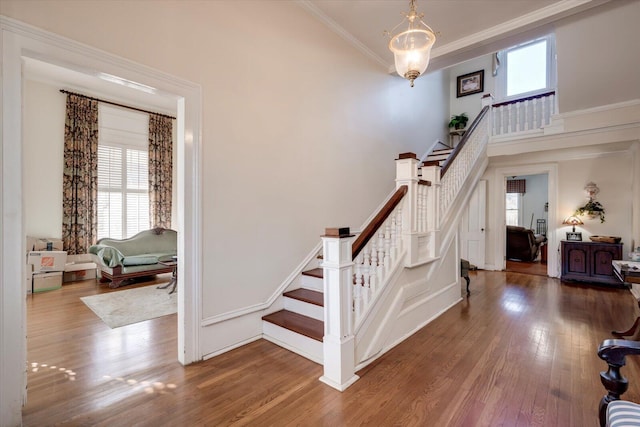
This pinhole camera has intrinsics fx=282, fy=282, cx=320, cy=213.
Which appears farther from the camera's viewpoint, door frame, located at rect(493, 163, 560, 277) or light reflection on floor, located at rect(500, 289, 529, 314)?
door frame, located at rect(493, 163, 560, 277)

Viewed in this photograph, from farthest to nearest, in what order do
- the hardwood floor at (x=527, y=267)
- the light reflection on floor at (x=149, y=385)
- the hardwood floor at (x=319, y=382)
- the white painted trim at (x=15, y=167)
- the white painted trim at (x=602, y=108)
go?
the hardwood floor at (x=527, y=267)
the white painted trim at (x=602, y=108)
the light reflection on floor at (x=149, y=385)
the hardwood floor at (x=319, y=382)
the white painted trim at (x=15, y=167)

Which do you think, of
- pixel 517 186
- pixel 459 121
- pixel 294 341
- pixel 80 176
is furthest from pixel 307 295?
pixel 517 186

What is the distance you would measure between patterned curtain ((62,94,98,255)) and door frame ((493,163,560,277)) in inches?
330

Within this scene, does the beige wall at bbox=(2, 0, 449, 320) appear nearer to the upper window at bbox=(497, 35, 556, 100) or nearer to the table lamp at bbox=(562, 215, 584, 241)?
the upper window at bbox=(497, 35, 556, 100)

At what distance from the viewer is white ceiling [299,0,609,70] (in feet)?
10.3

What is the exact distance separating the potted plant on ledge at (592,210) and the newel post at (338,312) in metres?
5.72

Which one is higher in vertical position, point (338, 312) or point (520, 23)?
point (520, 23)

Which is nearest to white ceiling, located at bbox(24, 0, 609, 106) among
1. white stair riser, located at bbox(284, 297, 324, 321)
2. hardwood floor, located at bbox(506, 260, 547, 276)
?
white stair riser, located at bbox(284, 297, 324, 321)

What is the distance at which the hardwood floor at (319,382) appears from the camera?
176 centimetres

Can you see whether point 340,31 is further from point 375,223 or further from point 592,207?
point 592,207

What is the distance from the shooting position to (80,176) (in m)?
5.25

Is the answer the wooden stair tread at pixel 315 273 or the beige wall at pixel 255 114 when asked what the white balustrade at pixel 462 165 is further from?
the wooden stair tread at pixel 315 273

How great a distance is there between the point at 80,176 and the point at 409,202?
233 inches

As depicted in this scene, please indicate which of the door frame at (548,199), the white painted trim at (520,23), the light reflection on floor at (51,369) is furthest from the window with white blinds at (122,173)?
the door frame at (548,199)
